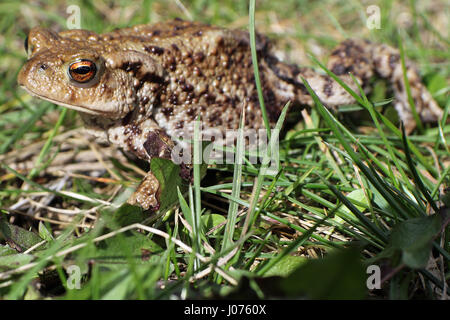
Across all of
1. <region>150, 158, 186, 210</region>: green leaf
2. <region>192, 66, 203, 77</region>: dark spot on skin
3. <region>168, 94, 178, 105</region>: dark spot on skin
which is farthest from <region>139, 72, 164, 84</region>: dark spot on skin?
<region>150, 158, 186, 210</region>: green leaf

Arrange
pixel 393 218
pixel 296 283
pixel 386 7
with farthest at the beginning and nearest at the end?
pixel 386 7 → pixel 393 218 → pixel 296 283

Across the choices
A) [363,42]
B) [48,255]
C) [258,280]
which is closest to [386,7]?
[363,42]

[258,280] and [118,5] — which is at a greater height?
[118,5]

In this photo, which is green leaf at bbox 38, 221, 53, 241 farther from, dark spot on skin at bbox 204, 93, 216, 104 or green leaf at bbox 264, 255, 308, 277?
dark spot on skin at bbox 204, 93, 216, 104

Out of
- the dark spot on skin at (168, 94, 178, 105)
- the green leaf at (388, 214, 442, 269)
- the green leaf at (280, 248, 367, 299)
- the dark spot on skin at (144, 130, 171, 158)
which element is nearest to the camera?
the green leaf at (280, 248, 367, 299)

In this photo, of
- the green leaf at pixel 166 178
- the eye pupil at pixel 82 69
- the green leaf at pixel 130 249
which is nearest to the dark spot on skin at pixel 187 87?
the eye pupil at pixel 82 69

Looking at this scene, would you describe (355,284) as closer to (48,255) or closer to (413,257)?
(413,257)

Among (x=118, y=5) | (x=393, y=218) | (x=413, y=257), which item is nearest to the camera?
(x=413, y=257)
